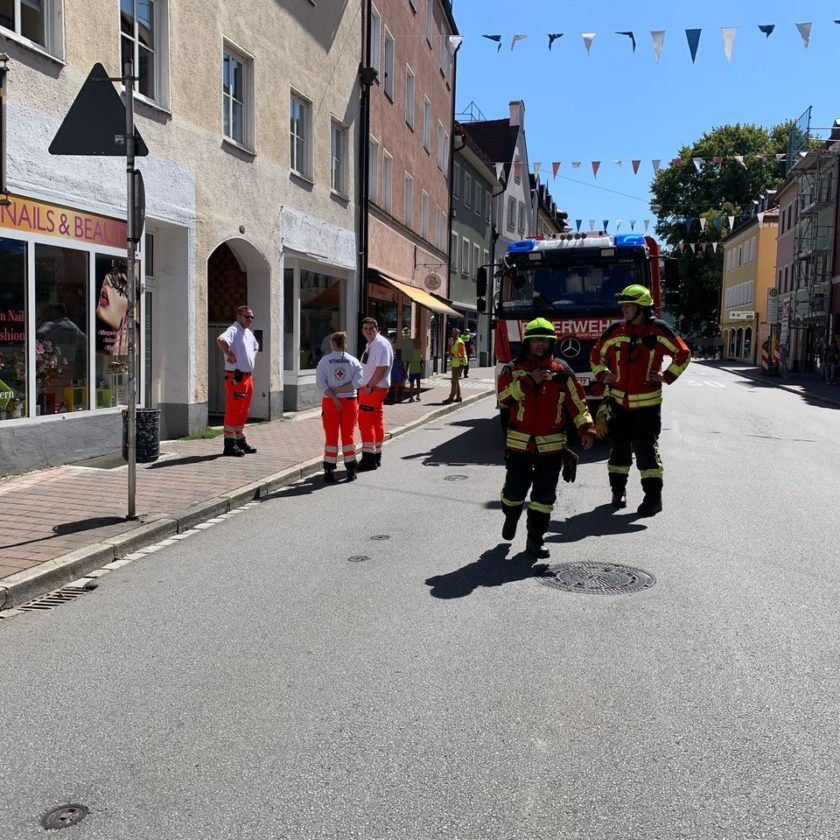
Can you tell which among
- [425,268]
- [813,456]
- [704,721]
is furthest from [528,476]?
[425,268]

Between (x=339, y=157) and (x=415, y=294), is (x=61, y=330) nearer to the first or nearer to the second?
(x=339, y=157)

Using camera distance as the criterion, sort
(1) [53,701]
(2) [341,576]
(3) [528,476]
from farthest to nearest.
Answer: (3) [528,476], (2) [341,576], (1) [53,701]

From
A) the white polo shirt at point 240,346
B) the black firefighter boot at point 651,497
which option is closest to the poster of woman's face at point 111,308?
the white polo shirt at point 240,346

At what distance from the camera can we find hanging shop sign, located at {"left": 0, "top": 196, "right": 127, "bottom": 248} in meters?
8.65

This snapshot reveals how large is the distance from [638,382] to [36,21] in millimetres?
6990

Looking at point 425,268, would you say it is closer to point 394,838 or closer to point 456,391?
point 456,391

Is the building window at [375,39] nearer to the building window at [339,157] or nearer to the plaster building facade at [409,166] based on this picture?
the plaster building facade at [409,166]

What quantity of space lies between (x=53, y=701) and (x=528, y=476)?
3566mm

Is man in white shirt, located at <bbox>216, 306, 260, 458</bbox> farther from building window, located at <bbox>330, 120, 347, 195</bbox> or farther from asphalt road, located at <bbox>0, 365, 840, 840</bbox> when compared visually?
building window, located at <bbox>330, 120, 347, 195</bbox>

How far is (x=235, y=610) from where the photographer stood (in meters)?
5.09

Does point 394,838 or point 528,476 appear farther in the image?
point 528,476

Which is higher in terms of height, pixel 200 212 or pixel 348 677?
pixel 200 212

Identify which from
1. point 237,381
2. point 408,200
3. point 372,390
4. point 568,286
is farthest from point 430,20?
point 372,390

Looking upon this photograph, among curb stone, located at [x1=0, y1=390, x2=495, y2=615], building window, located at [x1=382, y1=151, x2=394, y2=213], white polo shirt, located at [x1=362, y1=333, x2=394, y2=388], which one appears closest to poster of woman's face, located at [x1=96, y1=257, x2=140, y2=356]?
curb stone, located at [x1=0, y1=390, x2=495, y2=615]
